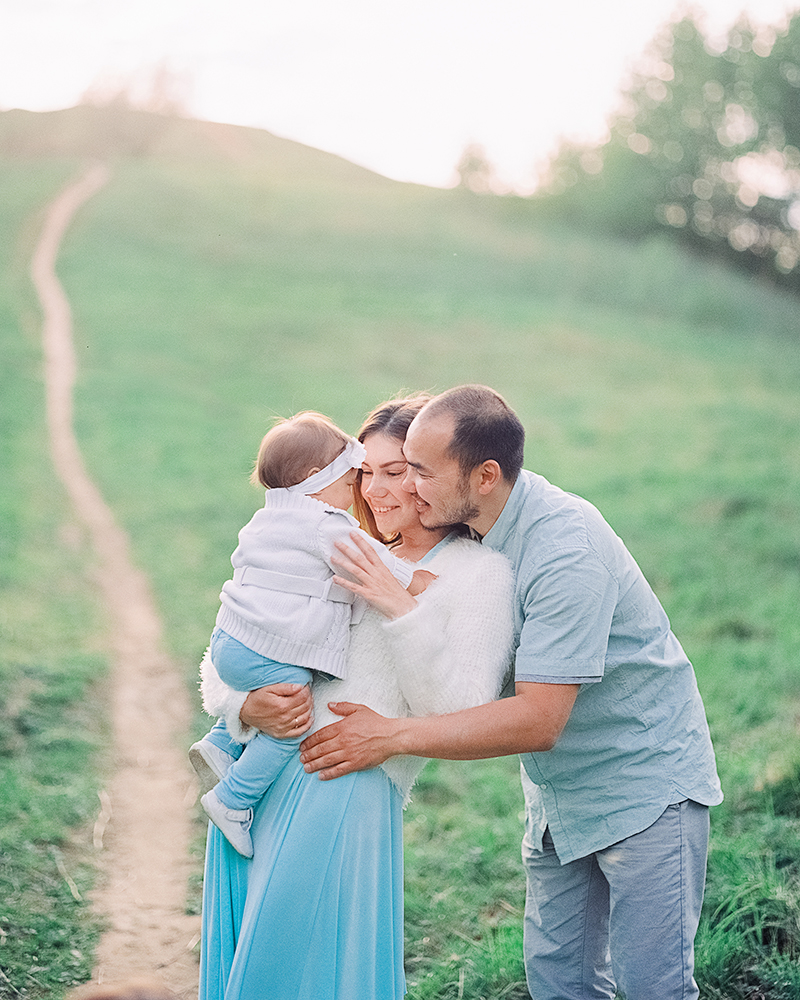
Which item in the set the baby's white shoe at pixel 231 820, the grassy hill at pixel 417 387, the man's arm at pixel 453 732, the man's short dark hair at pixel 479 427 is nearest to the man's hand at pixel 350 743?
the man's arm at pixel 453 732

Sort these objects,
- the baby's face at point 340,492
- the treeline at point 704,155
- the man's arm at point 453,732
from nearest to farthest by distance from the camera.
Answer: the man's arm at point 453,732 → the baby's face at point 340,492 → the treeline at point 704,155

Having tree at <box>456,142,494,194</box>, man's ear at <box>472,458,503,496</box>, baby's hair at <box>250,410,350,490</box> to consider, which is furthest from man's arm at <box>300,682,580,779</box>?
tree at <box>456,142,494,194</box>

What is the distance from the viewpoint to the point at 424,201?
1443 inches

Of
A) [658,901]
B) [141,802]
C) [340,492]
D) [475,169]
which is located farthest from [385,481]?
[475,169]

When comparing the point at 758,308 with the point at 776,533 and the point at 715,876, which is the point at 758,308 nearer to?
the point at 776,533

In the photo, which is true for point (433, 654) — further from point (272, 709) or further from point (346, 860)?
point (346, 860)

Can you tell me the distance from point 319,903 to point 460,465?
3.68 feet

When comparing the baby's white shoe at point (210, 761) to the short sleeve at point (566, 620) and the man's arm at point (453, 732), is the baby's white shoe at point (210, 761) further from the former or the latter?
the short sleeve at point (566, 620)

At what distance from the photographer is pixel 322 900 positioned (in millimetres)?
2387

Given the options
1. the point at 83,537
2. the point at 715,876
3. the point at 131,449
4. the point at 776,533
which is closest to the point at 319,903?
the point at 715,876

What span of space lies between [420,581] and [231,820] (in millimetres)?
775

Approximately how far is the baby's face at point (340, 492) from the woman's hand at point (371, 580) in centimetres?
20

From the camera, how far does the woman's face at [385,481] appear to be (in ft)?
9.09

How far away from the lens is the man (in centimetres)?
234
